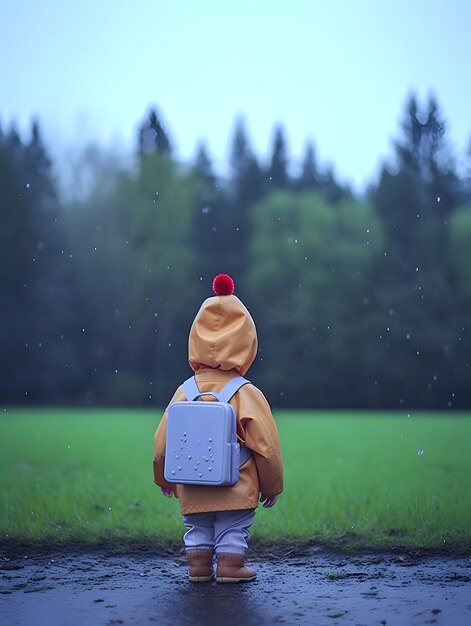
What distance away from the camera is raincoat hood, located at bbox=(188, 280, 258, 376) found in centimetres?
505

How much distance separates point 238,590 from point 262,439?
0.76m

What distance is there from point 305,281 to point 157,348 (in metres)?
7.58

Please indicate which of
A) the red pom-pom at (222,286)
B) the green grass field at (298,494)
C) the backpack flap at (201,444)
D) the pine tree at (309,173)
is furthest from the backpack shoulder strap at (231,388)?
the pine tree at (309,173)

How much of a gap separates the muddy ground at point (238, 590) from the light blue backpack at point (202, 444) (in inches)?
22.6

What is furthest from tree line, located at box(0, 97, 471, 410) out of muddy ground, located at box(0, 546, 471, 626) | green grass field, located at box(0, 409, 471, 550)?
muddy ground, located at box(0, 546, 471, 626)

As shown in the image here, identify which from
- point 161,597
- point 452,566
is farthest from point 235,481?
point 452,566

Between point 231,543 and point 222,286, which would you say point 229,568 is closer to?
point 231,543

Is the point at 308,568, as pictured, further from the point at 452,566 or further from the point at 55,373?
the point at 55,373

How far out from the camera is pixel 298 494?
28.0 ft

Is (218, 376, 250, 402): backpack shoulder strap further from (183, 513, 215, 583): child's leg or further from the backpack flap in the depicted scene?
(183, 513, 215, 583): child's leg

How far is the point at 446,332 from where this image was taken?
32312 mm

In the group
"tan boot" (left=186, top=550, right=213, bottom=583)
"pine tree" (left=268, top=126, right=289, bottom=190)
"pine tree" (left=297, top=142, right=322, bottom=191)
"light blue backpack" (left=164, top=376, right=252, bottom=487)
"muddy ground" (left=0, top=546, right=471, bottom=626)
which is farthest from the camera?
"pine tree" (left=268, top=126, right=289, bottom=190)

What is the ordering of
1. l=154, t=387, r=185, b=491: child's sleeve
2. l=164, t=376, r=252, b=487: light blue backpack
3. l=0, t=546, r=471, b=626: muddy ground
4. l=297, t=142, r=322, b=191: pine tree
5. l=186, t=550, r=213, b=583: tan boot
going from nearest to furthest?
l=0, t=546, r=471, b=626: muddy ground
l=164, t=376, r=252, b=487: light blue backpack
l=186, t=550, r=213, b=583: tan boot
l=154, t=387, r=185, b=491: child's sleeve
l=297, t=142, r=322, b=191: pine tree

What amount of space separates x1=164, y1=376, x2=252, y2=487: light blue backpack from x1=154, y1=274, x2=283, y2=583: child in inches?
4.2
